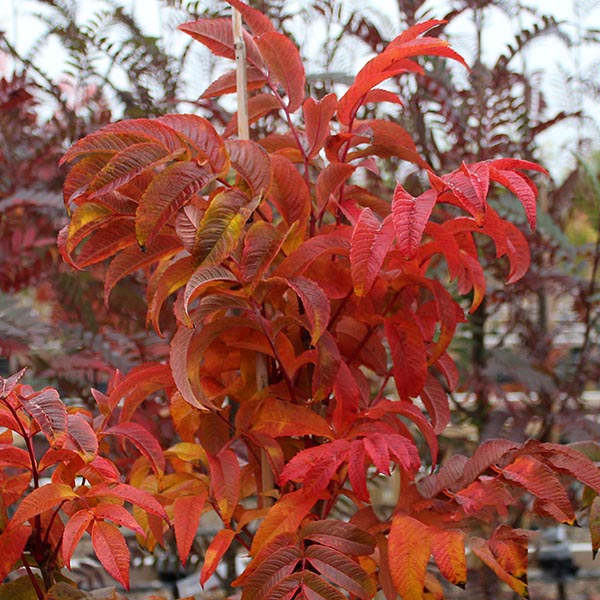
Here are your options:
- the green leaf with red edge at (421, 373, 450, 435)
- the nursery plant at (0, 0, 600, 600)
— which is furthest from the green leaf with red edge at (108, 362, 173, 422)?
the green leaf with red edge at (421, 373, 450, 435)

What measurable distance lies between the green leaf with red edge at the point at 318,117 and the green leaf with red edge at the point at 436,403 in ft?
0.75

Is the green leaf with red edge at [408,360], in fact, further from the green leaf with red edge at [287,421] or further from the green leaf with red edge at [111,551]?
the green leaf with red edge at [111,551]

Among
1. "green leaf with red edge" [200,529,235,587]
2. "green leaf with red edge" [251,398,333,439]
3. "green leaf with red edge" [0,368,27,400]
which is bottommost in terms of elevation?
"green leaf with red edge" [200,529,235,587]

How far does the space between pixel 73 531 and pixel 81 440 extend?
0.06m

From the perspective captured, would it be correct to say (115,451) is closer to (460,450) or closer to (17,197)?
(17,197)

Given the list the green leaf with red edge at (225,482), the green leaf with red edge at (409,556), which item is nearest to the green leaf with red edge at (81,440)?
the green leaf with red edge at (225,482)

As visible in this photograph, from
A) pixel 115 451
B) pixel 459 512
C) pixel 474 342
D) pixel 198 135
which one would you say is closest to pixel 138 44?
pixel 115 451

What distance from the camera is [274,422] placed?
65cm

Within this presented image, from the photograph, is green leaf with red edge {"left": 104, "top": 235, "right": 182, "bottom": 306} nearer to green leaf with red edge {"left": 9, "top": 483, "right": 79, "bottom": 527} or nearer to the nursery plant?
the nursery plant

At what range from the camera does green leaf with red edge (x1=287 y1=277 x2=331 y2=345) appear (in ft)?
1.91

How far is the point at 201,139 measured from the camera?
60cm

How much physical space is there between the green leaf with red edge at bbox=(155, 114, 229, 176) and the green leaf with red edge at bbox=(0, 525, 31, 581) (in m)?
0.29

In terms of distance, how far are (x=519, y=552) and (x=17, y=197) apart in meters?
1.04

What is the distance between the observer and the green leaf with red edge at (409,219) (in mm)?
538
